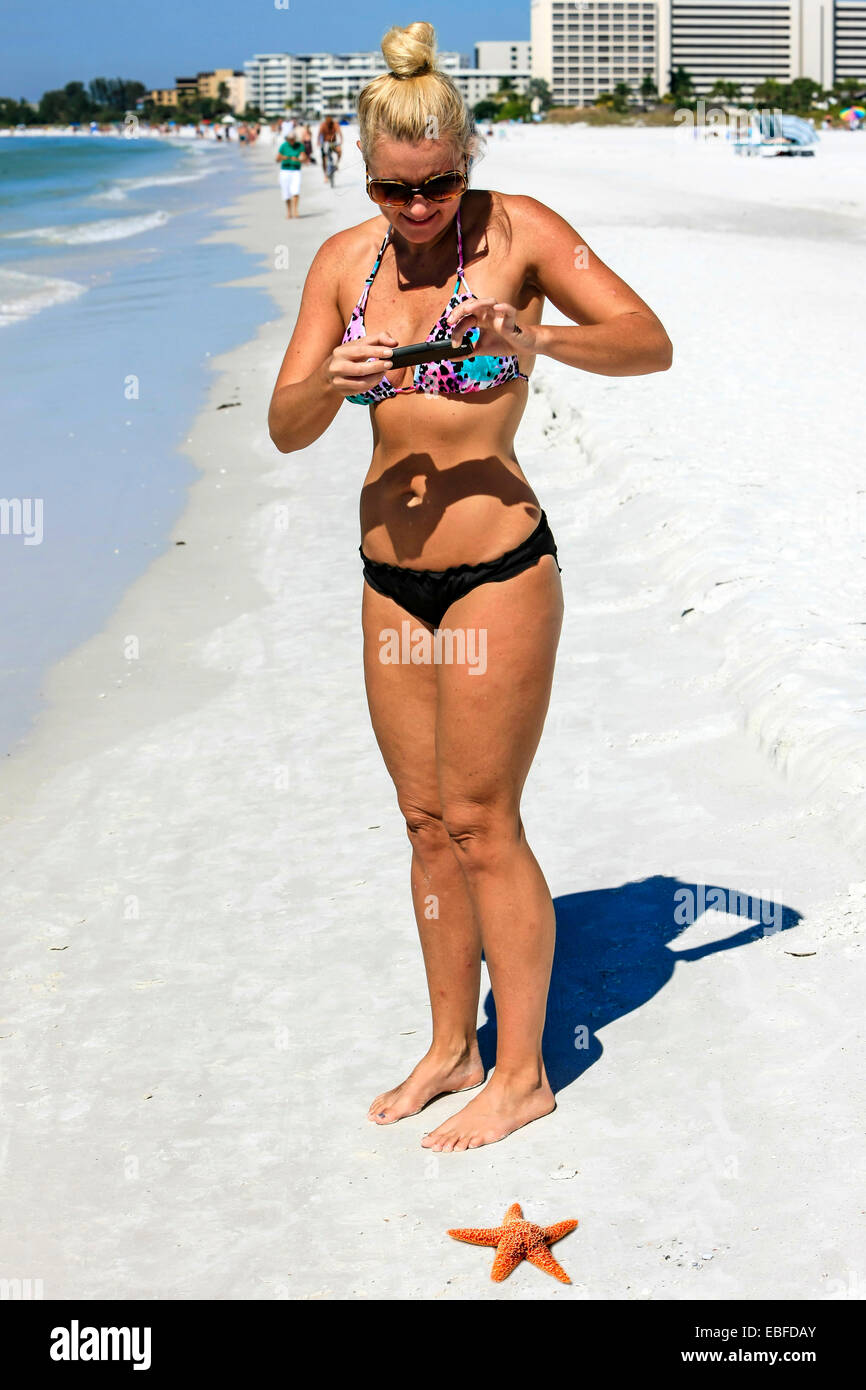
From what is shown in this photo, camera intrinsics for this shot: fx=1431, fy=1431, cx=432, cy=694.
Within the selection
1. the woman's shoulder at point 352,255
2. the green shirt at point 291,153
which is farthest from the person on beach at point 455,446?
the green shirt at point 291,153

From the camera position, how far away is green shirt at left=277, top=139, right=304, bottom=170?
2652 cm

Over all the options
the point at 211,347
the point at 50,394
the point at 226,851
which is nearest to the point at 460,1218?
the point at 226,851

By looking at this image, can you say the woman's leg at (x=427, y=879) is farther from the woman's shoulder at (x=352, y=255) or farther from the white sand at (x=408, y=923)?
the woman's shoulder at (x=352, y=255)

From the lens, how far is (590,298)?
2.82 metres

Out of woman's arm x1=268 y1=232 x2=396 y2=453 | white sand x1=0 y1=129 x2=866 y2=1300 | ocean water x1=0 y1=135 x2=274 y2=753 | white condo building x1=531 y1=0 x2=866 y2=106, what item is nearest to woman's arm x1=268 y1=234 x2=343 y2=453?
woman's arm x1=268 y1=232 x2=396 y2=453

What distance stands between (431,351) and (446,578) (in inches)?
18.8

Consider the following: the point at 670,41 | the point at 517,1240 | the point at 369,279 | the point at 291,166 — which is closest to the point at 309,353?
the point at 369,279

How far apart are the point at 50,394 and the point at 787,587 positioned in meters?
8.09

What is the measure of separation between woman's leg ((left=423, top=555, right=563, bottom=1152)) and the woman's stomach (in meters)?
0.10

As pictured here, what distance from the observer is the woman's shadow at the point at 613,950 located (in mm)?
3482

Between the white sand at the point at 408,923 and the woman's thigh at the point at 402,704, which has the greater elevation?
the woman's thigh at the point at 402,704

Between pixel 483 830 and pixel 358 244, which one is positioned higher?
pixel 358 244

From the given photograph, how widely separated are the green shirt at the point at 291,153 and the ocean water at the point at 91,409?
2225 millimetres

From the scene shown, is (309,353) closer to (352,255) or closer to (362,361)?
(352,255)
